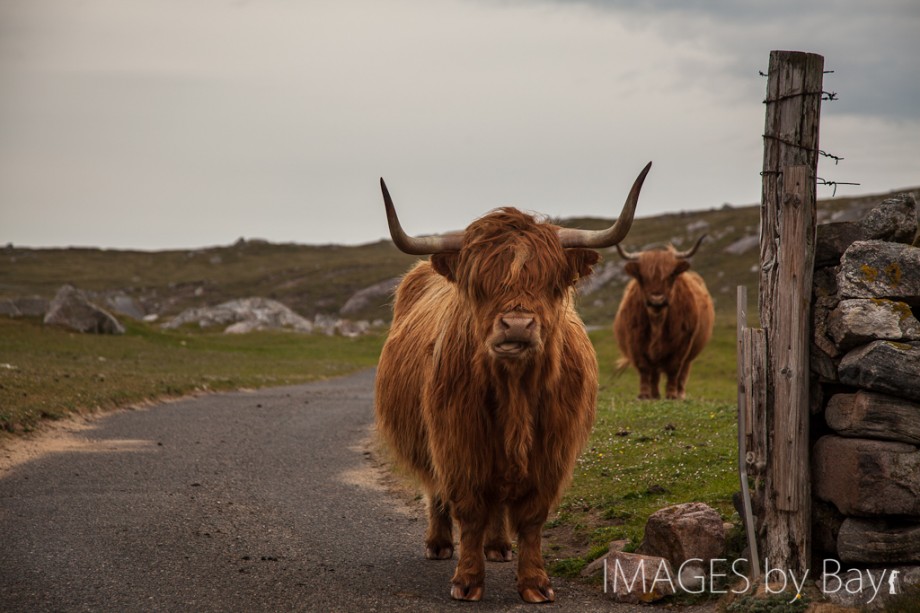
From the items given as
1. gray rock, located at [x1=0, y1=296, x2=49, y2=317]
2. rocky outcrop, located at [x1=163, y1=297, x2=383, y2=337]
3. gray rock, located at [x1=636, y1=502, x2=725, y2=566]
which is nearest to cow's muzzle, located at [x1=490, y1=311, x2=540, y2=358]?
→ gray rock, located at [x1=636, y1=502, x2=725, y2=566]

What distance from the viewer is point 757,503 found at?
6.79m

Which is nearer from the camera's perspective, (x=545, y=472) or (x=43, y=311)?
(x=545, y=472)

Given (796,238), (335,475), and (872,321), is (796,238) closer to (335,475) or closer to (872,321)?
(872,321)

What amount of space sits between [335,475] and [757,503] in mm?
7086

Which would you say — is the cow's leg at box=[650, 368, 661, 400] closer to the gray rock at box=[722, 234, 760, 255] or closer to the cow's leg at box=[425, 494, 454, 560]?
the cow's leg at box=[425, 494, 454, 560]

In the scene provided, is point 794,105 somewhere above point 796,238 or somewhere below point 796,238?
above

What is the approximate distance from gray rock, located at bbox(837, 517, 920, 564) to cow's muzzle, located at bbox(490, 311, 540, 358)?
97.9 inches

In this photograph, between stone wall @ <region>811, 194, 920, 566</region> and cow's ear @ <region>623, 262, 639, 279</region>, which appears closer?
stone wall @ <region>811, 194, 920, 566</region>

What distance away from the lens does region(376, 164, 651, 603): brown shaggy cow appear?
260 inches

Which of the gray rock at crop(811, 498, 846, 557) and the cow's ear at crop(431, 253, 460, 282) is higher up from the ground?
the cow's ear at crop(431, 253, 460, 282)

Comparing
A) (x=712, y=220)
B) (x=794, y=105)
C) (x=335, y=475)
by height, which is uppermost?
(x=712, y=220)

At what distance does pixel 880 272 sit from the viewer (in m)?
6.51

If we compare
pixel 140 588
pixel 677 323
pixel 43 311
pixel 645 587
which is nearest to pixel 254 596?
pixel 140 588

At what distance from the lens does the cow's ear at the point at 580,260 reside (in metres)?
6.97
